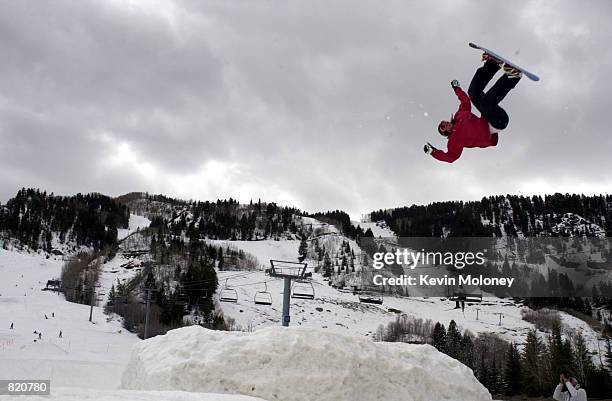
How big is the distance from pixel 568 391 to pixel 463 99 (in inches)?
294

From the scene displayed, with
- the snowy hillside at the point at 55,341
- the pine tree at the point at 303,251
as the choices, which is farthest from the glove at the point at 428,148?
the pine tree at the point at 303,251

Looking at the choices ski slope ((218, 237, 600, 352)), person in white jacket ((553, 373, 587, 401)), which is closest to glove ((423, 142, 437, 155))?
person in white jacket ((553, 373, 587, 401))

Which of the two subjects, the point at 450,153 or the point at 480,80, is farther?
the point at 450,153

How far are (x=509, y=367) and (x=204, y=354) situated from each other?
4836 cm

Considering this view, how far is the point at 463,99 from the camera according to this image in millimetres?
7516

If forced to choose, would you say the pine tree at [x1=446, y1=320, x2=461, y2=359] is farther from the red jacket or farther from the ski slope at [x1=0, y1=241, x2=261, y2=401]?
the red jacket

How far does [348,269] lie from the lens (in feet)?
492

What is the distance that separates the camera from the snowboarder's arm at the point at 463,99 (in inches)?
293

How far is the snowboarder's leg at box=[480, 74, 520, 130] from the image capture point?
280 inches

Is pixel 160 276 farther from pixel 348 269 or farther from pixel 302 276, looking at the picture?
pixel 302 276

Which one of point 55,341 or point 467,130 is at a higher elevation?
point 467,130

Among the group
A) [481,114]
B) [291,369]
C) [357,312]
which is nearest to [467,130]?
[481,114]

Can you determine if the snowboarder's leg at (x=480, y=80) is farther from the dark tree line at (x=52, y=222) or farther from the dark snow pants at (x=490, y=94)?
the dark tree line at (x=52, y=222)

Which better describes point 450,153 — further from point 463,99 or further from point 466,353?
point 466,353
